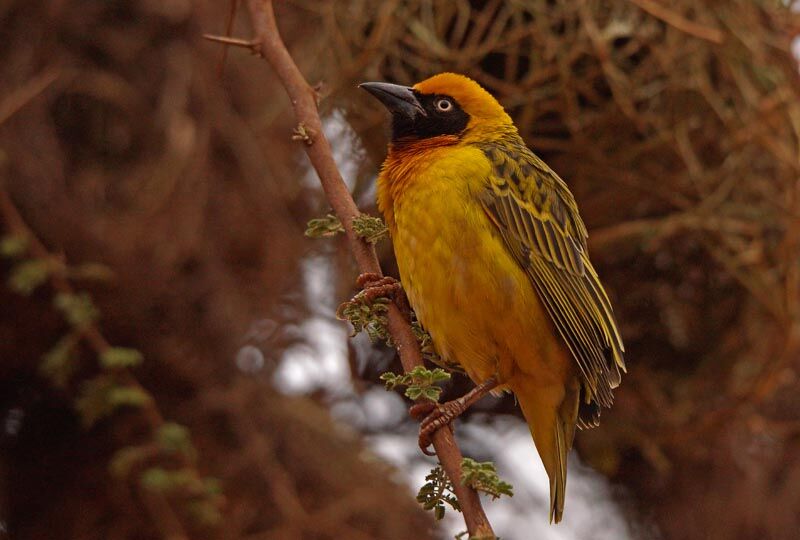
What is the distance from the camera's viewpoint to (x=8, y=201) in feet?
5.82

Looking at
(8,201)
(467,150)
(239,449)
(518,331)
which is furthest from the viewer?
(239,449)

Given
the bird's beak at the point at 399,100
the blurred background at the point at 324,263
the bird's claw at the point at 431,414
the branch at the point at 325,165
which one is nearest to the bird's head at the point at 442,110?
the bird's beak at the point at 399,100

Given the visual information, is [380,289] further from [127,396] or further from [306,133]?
[127,396]

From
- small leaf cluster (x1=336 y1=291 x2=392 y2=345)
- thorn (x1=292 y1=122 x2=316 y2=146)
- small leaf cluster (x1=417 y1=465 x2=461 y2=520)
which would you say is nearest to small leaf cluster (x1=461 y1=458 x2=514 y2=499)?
small leaf cluster (x1=417 y1=465 x2=461 y2=520)

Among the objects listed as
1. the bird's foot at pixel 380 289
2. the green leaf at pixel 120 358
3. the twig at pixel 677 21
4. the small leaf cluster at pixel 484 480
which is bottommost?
the small leaf cluster at pixel 484 480

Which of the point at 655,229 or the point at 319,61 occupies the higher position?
the point at 319,61

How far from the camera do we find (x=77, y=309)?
1.70 m

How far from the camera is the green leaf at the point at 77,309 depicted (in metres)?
1.69

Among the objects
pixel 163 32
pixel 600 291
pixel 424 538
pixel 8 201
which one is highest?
pixel 163 32

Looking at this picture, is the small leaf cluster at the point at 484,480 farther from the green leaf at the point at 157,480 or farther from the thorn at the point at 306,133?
the green leaf at the point at 157,480

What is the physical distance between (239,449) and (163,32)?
835 mm

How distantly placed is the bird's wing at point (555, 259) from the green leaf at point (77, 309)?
0.73m

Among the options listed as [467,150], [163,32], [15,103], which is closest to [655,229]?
[467,150]

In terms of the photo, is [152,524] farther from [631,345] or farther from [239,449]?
[631,345]
